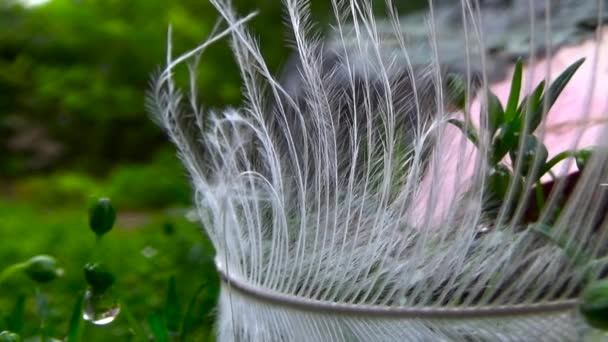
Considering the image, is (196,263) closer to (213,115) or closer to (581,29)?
(213,115)

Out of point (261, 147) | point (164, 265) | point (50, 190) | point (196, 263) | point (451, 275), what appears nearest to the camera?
point (451, 275)

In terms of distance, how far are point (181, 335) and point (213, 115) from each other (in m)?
0.18

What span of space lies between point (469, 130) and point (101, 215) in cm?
29

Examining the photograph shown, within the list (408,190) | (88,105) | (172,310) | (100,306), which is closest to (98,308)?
(100,306)

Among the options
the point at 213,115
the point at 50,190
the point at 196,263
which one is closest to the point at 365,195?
the point at 213,115

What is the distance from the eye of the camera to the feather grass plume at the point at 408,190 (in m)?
0.38

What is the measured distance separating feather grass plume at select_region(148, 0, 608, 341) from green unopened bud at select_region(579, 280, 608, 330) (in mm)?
16

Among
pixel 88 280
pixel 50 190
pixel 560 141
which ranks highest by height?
pixel 560 141

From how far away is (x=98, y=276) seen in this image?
1.83 ft

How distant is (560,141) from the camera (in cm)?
45

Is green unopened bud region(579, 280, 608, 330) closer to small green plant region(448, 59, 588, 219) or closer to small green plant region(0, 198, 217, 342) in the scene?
small green plant region(448, 59, 588, 219)

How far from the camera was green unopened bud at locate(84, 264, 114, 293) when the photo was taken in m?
0.56

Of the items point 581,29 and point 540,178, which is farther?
point 581,29

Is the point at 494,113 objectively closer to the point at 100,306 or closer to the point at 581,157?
the point at 581,157
